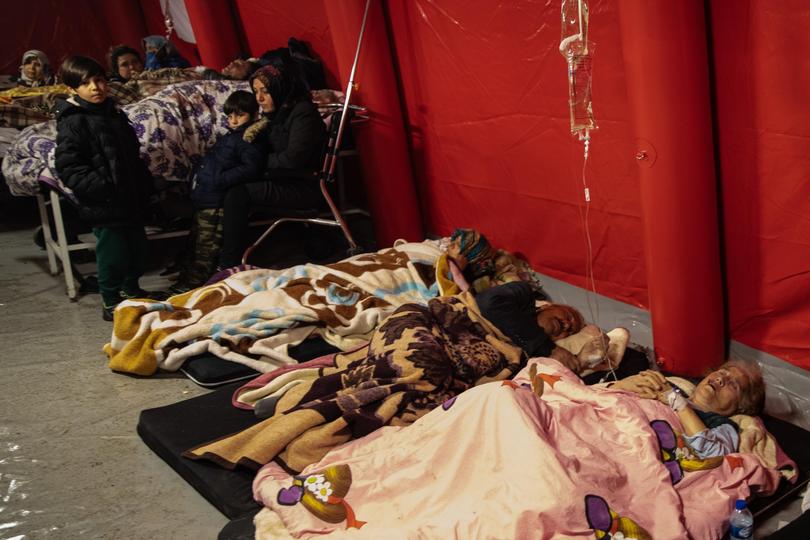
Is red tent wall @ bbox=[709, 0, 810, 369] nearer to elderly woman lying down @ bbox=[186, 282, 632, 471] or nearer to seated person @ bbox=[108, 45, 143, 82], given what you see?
elderly woman lying down @ bbox=[186, 282, 632, 471]

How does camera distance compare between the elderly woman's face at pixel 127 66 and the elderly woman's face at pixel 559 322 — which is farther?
the elderly woman's face at pixel 127 66

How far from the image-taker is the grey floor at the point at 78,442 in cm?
244

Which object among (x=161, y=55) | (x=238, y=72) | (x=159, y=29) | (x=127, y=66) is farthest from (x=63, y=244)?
(x=159, y=29)

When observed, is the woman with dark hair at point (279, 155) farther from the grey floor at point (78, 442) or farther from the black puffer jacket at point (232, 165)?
the grey floor at point (78, 442)

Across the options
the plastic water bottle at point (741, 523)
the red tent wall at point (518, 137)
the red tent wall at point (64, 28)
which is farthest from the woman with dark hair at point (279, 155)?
the red tent wall at point (64, 28)

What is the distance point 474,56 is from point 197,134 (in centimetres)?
164

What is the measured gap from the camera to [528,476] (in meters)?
2.02

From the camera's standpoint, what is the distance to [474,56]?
3.88m

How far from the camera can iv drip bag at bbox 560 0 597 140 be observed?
9.42ft

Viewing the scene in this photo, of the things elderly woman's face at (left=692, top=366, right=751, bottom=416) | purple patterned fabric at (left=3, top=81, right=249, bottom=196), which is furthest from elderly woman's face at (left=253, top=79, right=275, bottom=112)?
elderly woman's face at (left=692, top=366, right=751, bottom=416)

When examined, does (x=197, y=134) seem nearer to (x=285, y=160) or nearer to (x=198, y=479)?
(x=285, y=160)

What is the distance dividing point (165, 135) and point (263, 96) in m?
0.62

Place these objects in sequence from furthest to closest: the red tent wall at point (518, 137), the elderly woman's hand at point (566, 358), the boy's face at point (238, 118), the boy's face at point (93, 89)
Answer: the boy's face at point (238, 118), the boy's face at point (93, 89), the red tent wall at point (518, 137), the elderly woman's hand at point (566, 358)

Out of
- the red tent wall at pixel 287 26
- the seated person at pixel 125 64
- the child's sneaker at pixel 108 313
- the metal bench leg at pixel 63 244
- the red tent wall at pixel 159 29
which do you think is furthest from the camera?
the red tent wall at pixel 159 29
